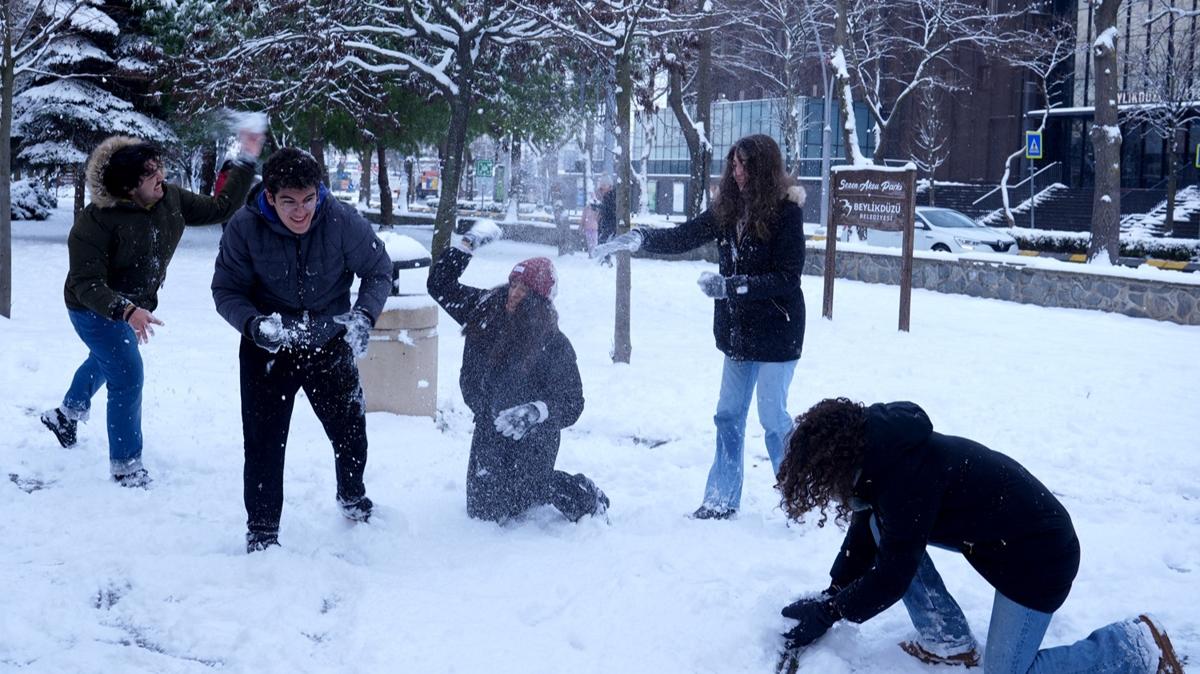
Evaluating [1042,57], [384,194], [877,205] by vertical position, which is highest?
→ [1042,57]

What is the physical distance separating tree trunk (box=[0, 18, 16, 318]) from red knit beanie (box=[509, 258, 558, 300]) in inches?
321

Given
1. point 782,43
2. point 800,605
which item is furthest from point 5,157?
point 782,43

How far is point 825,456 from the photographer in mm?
3197

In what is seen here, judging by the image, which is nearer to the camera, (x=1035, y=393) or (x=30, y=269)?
(x=1035, y=393)

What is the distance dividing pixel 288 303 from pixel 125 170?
1.26m

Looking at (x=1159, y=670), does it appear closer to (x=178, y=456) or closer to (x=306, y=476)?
(x=306, y=476)

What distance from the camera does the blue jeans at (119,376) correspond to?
5117 millimetres

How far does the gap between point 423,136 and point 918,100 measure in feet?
101

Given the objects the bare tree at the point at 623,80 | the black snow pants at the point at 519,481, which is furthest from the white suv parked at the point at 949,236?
the black snow pants at the point at 519,481

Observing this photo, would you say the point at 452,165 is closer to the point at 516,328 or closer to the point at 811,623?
the point at 516,328

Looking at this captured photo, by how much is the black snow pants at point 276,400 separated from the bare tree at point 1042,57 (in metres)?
26.5

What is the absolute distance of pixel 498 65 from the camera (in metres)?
17.6

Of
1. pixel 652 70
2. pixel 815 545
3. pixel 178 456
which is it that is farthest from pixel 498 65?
pixel 815 545

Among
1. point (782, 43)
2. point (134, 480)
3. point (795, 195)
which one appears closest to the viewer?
point (795, 195)
